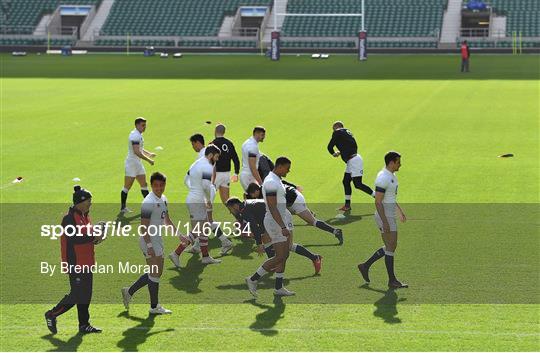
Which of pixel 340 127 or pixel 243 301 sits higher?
pixel 340 127

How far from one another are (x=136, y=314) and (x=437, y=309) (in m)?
4.35

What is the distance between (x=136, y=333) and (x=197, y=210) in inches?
150

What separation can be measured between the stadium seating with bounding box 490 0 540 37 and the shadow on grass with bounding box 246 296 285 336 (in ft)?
236

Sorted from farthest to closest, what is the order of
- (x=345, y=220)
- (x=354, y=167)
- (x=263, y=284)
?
1. (x=354, y=167)
2. (x=345, y=220)
3. (x=263, y=284)

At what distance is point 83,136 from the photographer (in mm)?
35156

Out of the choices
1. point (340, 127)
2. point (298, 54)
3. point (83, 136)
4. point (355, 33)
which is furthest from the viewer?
point (355, 33)

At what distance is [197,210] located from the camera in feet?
58.0

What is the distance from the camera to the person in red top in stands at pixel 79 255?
13.8 m

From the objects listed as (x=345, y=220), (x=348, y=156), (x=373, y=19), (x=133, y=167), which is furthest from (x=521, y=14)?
(x=133, y=167)

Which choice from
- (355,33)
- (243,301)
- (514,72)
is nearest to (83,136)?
(243,301)

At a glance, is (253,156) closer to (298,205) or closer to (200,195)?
(298,205)

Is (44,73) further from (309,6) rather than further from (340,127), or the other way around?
(340,127)

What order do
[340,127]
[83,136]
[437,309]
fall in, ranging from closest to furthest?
[437,309], [340,127], [83,136]

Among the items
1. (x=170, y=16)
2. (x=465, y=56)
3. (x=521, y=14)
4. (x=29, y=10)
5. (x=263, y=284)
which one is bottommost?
(x=263, y=284)
